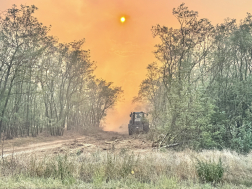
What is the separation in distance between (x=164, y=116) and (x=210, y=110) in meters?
3.06

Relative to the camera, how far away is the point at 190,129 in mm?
12164

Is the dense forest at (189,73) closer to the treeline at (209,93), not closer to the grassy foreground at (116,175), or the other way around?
the treeline at (209,93)

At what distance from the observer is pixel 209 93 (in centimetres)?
1370

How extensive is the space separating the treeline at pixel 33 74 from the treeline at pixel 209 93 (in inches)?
405

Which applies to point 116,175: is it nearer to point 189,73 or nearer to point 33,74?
point 189,73

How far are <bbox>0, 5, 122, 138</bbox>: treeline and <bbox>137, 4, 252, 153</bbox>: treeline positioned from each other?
33.7 ft

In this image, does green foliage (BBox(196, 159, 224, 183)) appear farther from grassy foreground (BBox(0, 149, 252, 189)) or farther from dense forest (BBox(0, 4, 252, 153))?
dense forest (BBox(0, 4, 252, 153))

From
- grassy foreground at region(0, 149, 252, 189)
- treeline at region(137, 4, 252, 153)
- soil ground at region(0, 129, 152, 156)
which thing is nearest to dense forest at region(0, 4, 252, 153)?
treeline at region(137, 4, 252, 153)

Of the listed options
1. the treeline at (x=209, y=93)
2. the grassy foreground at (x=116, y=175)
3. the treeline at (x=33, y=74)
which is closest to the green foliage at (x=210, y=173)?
the grassy foreground at (x=116, y=175)

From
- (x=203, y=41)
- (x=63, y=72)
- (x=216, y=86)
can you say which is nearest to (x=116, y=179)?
(x=216, y=86)

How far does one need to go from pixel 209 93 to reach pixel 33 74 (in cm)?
1300

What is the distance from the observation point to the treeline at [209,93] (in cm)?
1152

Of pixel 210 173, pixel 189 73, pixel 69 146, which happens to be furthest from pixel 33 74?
pixel 210 173

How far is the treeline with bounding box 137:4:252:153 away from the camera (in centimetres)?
1152
